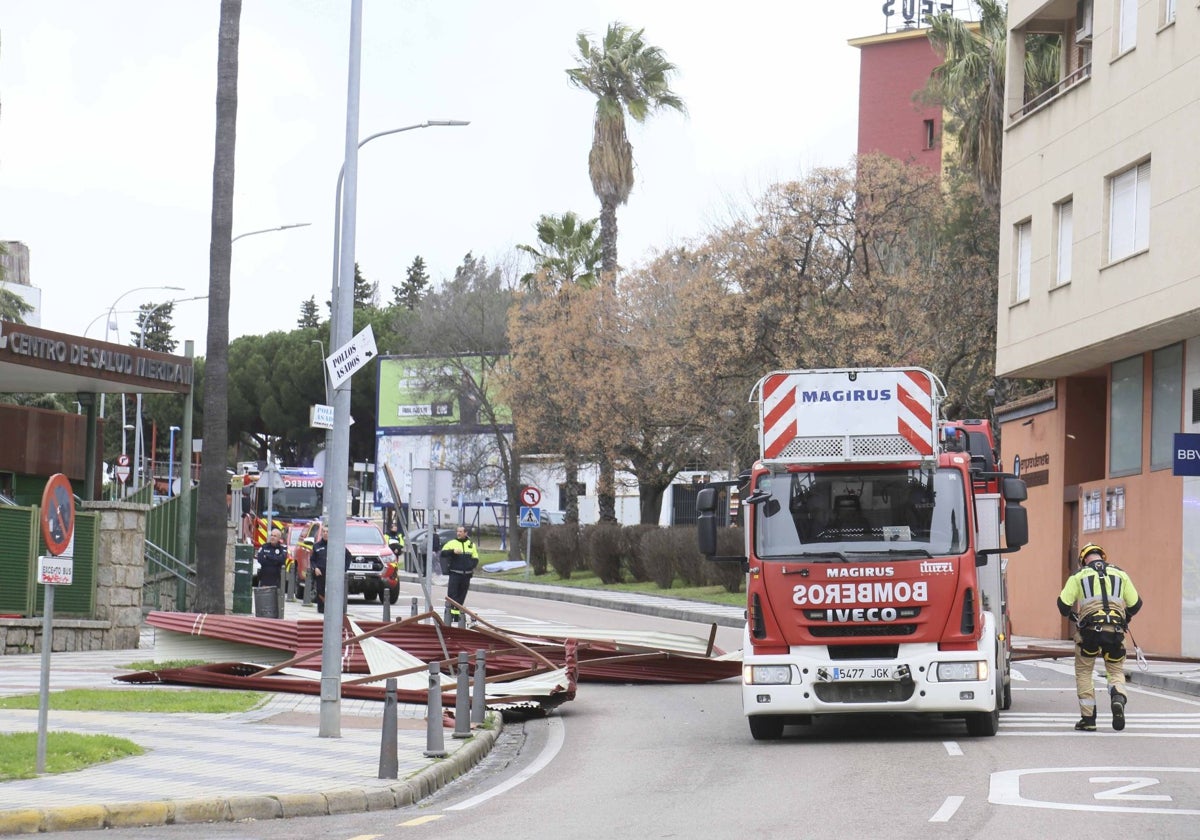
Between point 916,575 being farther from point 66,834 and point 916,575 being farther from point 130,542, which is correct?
point 130,542

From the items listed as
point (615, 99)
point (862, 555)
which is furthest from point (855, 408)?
point (615, 99)

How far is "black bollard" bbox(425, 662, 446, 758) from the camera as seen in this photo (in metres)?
13.3

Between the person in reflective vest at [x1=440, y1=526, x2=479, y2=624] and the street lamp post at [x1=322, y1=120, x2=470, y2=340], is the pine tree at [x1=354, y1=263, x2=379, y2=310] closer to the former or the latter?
the street lamp post at [x1=322, y1=120, x2=470, y2=340]

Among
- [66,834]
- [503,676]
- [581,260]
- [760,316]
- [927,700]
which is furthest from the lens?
[581,260]

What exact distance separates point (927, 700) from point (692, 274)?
125ft

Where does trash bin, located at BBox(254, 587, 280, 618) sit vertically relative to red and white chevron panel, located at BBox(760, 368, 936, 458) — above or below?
below

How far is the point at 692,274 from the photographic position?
51.8 metres

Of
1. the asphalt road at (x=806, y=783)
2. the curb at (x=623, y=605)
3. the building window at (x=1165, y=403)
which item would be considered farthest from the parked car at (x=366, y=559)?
the asphalt road at (x=806, y=783)

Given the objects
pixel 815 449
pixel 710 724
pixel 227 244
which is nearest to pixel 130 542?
pixel 227 244

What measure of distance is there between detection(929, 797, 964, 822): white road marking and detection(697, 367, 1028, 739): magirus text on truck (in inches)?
138

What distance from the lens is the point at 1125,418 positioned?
96.7 ft

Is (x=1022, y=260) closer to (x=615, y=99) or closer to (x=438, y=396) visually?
(x=615, y=99)

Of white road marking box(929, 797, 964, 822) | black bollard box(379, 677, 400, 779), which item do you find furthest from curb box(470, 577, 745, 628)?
white road marking box(929, 797, 964, 822)

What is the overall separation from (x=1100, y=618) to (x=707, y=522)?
4083mm
